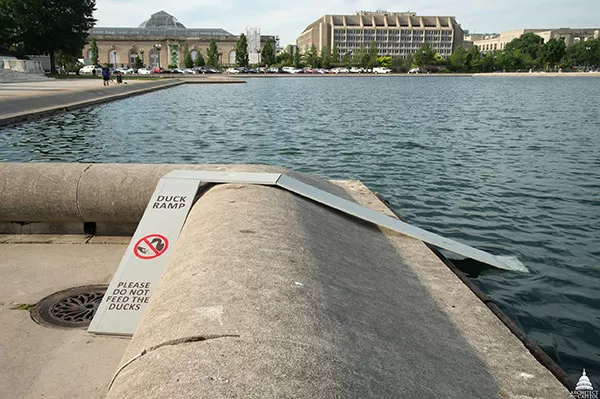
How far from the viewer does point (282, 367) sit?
2.23m

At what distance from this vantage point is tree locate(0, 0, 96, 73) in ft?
189

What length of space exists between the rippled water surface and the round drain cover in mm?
4223

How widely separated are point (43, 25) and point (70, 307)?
64.6 m

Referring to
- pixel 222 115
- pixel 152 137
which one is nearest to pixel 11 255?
pixel 152 137

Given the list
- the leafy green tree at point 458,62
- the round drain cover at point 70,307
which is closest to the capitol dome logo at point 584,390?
the round drain cover at point 70,307

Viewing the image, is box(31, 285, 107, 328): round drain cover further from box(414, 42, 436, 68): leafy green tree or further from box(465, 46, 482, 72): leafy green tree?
box(414, 42, 436, 68): leafy green tree

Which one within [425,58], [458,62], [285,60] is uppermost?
[425,58]

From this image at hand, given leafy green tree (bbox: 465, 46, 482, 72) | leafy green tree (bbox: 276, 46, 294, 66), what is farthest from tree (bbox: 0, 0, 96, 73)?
leafy green tree (bbox: 465, 46, 482, 72)

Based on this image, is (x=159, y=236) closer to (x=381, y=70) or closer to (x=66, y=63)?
(x=66, y=63)

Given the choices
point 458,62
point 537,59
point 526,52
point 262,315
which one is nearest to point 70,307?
point 262,315

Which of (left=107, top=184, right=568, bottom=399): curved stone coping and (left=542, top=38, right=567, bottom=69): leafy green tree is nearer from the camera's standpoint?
(left=107, top=184, right=568, bottom=399): curved stone coping

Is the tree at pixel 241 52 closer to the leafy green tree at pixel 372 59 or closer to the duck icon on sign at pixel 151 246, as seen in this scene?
the leafy green tree at pixel 372 59

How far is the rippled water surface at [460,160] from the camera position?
6.08 metres

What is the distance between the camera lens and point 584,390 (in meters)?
3.74
